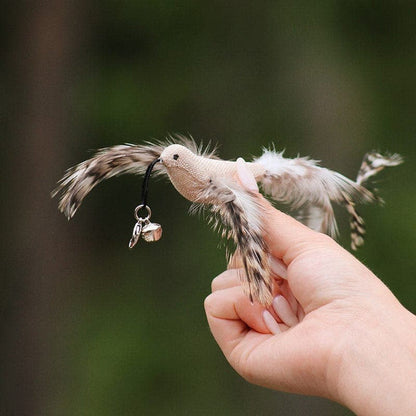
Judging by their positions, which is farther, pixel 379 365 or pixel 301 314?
pixel 301 314

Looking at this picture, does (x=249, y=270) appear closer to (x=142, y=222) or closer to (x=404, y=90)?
(x=142, y=222)

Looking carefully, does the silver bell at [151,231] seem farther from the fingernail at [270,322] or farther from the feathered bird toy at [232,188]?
the fingernail at [270,322]

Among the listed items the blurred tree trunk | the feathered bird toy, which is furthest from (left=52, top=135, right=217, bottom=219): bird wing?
the blurred tree trunk

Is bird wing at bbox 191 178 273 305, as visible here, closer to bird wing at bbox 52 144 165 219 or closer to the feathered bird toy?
the feathered bird toy

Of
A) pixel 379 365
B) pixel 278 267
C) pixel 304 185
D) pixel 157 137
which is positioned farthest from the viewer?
Result: pixel 157 137

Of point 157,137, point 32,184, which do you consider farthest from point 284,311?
point 157,137

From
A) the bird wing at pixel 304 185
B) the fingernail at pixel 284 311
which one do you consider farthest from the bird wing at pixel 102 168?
the fingernail at pixel 284 311

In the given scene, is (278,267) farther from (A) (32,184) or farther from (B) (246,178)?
(A) (32,184)
